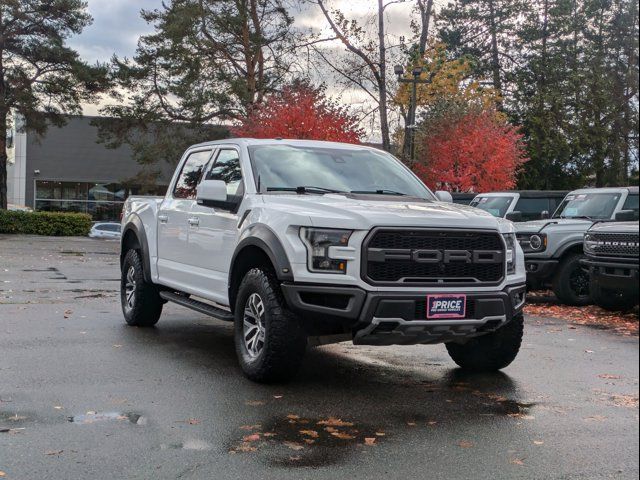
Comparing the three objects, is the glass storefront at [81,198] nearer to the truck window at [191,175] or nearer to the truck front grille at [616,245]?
the truck window at [191,175]

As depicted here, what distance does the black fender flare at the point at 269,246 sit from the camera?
6051 millimetres

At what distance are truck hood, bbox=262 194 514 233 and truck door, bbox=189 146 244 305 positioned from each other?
67 cm

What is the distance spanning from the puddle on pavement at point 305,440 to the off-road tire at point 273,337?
0.75m

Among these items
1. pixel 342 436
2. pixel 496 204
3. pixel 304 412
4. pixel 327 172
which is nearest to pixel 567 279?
pixel 327 172

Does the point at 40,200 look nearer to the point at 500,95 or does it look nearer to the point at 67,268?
the point at 500,95

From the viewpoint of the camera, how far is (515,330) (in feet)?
22.6

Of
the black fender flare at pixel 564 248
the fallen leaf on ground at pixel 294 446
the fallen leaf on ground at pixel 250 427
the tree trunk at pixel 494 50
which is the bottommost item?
the fallen leaf on ground at pixel 250 427

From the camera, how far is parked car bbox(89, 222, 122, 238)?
41125 mm

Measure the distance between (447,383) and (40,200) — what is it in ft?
192

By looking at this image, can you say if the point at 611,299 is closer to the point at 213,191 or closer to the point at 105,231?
the point at 213,191

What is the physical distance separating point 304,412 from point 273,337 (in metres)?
0.69

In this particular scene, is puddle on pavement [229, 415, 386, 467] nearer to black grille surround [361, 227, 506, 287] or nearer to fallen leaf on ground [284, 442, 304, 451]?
fallen leaf on ground [284, 442, 304, 451]

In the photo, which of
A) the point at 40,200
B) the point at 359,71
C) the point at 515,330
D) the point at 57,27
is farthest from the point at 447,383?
the point at 40,200

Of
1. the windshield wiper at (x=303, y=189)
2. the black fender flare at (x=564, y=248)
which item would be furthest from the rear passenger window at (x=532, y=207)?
the windshield wiper at (x=303, y=189)
